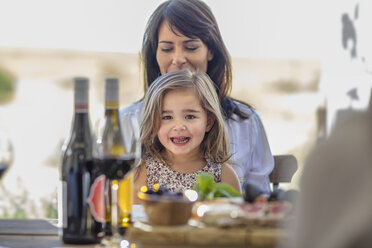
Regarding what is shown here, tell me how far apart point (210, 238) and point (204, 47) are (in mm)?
1788

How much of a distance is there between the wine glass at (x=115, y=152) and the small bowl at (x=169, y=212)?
0.13 meters

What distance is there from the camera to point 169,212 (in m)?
0.99

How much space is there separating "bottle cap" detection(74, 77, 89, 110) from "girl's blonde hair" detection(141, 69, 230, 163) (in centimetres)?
102

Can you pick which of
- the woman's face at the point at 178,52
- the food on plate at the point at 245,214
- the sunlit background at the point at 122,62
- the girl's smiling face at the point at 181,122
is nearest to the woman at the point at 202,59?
the woman's face at the point at 178,52

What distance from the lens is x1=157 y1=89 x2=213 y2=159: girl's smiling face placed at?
221cm

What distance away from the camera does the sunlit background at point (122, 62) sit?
4.52 meters

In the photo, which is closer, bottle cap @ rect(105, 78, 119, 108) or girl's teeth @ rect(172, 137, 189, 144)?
bottle cap @ rect(105, 78, 119, 108)

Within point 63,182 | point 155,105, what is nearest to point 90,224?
point 63,182

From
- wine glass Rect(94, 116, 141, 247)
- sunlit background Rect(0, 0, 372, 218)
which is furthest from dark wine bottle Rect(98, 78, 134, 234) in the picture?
sunlit background Rect(0, 0, 372, 218)

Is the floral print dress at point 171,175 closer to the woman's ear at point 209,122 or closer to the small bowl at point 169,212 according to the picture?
the woman's ear at point 209,122

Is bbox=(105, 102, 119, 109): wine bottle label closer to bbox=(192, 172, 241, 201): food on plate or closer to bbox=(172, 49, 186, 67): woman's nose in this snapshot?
bbox=(192, 172, 241, 201): food on plate

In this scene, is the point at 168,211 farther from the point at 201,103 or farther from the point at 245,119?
the point at 245,119

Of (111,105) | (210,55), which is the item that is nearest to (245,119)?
(210,55)

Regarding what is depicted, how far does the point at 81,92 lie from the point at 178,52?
58.9 inches
